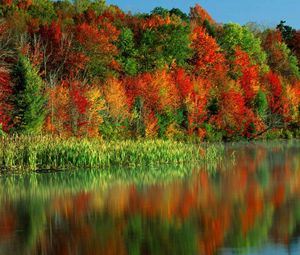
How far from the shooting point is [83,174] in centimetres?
3086

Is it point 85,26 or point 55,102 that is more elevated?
point 85,26

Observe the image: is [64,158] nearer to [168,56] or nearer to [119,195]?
[119,195]

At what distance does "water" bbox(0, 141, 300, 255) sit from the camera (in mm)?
14500

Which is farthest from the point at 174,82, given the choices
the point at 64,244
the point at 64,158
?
the point at 64,244

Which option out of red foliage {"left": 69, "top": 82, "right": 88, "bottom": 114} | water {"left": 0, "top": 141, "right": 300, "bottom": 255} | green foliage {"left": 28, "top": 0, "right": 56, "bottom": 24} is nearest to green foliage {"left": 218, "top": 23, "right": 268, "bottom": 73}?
green foliage {"left": 28, "top": 0, "right": 56, "bottom": 24}

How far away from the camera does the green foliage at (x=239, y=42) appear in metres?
86.8

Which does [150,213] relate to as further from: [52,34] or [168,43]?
[168,43]

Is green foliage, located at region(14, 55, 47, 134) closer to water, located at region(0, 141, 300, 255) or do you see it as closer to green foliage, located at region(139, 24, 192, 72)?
water, located at region(0, 141, 300, 255)

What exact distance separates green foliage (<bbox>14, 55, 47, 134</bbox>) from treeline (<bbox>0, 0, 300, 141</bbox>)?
0.22 ft

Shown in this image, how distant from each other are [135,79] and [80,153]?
3010 centimetres

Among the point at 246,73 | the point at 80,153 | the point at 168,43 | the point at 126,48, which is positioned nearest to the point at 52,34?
the point at 126,48

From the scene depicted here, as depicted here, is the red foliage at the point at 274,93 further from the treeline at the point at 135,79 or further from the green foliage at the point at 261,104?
the green foliage at the point at 261,104

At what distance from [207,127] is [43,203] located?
47.5 meters

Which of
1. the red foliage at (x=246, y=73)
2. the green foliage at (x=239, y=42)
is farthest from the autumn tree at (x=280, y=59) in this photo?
the red foliage at (x=246, y=73)
